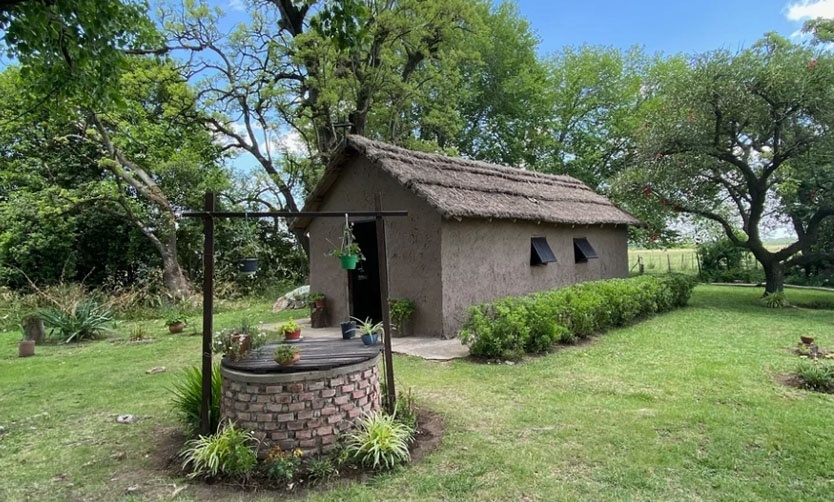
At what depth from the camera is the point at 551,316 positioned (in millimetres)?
8242

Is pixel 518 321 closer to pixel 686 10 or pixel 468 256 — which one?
pixel 468 256

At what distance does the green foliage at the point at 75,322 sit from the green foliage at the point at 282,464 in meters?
8.98

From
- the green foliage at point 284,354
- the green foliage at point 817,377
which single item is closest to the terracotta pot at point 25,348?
the green foliage at point 284,354

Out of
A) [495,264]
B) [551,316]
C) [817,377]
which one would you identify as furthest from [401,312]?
[817,377]

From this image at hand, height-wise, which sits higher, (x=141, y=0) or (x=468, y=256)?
(x=141, y=0)

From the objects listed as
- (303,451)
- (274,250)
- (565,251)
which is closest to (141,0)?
(303,451)

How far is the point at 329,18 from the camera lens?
561 centimetres

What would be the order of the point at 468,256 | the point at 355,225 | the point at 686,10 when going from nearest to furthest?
the point at 468,256, the point at 355,225, the point at 686,10

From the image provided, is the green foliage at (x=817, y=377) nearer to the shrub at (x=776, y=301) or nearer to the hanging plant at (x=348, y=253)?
the hanging plant at (x=348, y=253)

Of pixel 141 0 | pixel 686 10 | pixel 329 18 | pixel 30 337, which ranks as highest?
pixel 686 10

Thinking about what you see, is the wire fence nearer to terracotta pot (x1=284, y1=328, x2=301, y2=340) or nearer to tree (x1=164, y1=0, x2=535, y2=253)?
tree (x1=164, y1=0, x2=535, y2=253)

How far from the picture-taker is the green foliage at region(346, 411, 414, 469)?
4.06 meters

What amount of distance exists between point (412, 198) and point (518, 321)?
344 centimetres

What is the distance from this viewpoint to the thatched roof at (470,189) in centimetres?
926
